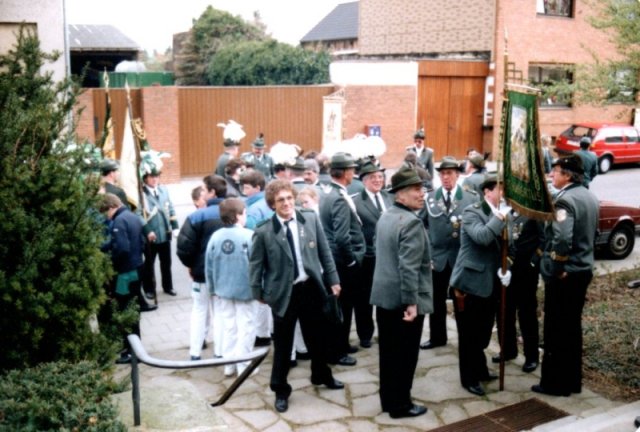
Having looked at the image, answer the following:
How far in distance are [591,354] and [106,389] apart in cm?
547

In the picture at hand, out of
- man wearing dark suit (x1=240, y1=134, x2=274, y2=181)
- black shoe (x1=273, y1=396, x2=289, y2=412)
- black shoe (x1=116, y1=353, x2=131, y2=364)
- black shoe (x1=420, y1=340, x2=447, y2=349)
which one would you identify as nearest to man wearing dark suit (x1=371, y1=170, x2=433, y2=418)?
black shoe (x1=273, y1=396, x2=289, y2=412)

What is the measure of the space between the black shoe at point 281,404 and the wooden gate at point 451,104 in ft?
67.1

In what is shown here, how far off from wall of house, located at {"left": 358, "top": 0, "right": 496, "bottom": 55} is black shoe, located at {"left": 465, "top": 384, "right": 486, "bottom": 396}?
21981mm

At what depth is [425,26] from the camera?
1183 inches

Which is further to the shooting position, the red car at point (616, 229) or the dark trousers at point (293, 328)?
the red car at point (616, 229)

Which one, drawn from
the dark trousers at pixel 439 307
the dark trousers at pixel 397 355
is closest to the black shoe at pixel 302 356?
the dark trousers at pixel 439 307

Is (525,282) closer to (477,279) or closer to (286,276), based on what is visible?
(477,279)

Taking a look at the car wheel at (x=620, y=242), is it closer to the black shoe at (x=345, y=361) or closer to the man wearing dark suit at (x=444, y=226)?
the man wearing dark suit at (x=444, y=226)

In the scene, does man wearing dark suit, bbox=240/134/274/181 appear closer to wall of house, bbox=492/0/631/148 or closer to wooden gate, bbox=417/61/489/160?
wooden gate, bbox=417/61/489/160

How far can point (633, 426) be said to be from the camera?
597cm

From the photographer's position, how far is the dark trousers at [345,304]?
7.53m

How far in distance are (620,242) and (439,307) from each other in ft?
20.4

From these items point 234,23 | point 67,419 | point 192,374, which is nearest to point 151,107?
point 192,374

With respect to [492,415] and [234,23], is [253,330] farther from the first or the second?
[234,23]
